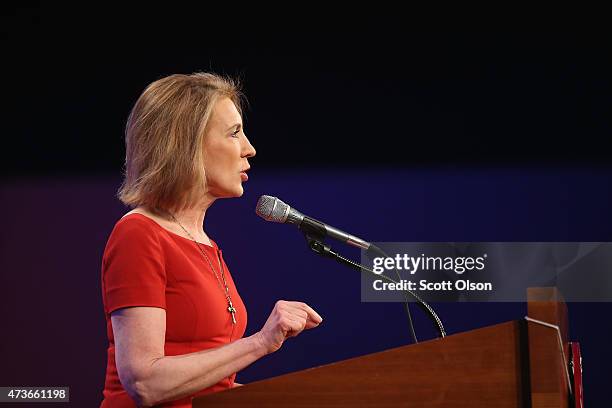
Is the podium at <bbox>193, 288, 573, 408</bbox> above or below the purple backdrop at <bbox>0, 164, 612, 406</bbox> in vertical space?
below

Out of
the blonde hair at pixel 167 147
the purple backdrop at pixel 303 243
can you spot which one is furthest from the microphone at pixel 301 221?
the purple backdrop at pixel 303 243

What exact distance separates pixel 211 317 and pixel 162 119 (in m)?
0.43

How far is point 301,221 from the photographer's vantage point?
5.48ft

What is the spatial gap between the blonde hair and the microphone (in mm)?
146

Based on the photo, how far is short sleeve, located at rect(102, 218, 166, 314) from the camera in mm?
1400

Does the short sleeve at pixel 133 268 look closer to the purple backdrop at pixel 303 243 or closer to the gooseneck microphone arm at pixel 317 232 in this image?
the gooseneck microphone arm at pixel 317 232

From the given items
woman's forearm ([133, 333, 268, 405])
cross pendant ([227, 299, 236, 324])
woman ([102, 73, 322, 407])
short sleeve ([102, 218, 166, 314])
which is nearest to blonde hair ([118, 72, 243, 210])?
woman ([102, 73, 322, 407])

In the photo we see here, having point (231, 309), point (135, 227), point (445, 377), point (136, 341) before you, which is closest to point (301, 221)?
point (231, 309)

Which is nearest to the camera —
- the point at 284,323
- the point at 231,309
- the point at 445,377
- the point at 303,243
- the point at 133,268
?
the point at 445,377

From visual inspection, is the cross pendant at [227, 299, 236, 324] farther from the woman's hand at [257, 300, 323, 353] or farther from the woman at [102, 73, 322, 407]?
the woman's hand at [257, 300, 323, 353]

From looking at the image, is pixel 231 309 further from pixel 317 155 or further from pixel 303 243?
pixel 317 155

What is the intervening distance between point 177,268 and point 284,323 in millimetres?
309

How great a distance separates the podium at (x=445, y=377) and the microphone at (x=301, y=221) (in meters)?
0.55

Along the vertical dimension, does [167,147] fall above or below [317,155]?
below
